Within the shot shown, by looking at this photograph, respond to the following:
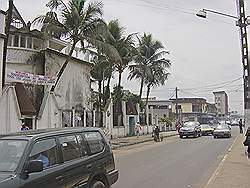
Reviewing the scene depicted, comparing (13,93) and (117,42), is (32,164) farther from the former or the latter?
(117,42)

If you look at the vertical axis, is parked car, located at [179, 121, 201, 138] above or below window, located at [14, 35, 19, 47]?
below

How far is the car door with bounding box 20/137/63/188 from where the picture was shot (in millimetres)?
6336

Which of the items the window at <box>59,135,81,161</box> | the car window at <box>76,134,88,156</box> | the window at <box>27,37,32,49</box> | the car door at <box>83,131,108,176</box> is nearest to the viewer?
the window at <box>59,135,81,161</box>

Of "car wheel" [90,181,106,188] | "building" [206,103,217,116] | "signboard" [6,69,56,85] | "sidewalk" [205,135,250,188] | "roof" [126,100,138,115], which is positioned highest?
"building" [206,103,217,116]

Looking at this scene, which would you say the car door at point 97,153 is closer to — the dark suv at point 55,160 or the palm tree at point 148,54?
the dark suv at point 55,160

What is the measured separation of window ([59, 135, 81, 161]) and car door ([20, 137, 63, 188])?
0.70ft

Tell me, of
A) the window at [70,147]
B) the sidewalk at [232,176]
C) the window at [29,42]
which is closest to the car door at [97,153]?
the window at [70,147]

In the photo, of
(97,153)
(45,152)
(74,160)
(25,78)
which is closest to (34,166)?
(45,152)

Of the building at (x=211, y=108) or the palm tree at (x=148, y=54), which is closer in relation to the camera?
the palm tree at (x=148, y=54)

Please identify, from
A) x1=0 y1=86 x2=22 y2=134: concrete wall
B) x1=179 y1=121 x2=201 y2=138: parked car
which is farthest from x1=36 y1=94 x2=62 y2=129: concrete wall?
x1=179 y1=121 x2=201 y2=138: parked car

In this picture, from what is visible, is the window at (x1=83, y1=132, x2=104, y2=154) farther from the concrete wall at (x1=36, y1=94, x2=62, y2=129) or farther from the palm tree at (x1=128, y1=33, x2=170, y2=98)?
the palm tree at (x1=128, y1=33, x2=170, y2=98)

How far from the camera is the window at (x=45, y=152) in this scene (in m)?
6.80

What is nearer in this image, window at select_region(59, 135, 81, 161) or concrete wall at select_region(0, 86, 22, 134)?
Result: window at select_region(59, 135, 81, 161)

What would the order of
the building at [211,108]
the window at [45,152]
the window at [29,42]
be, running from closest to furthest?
1. the window at [45,152]
2. the window at [29,42]
3. the building at [211,108]
